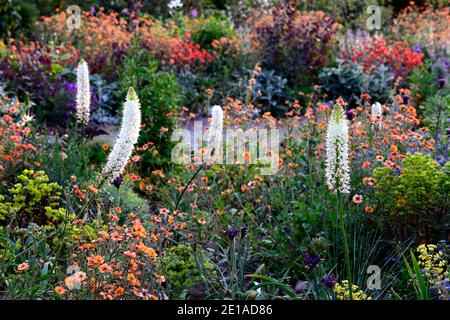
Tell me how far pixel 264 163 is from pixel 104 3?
9.65 meters

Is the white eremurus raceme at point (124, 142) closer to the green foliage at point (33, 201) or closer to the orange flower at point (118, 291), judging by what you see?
the orange flower at point (118, 291)

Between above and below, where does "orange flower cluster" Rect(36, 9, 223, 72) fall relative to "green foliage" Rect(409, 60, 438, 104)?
above

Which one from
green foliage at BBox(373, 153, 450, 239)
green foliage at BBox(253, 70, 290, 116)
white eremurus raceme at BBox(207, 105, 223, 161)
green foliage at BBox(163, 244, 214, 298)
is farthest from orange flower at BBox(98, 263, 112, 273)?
green foliage at BBox(253, 70, 290, 116)

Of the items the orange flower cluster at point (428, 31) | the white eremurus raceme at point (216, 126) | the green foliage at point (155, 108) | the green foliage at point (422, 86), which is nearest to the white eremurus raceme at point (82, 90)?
the white eremurus raceme at point (216, 126)

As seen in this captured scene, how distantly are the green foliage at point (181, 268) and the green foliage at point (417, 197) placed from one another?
1.13 meters

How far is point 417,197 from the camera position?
386 centimetres

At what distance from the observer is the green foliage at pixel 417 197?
151 inches

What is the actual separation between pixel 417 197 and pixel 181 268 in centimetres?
146

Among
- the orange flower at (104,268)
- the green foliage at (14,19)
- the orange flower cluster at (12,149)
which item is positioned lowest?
the orange flower at (104,268)

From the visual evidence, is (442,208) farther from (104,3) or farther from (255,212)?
(104,3)

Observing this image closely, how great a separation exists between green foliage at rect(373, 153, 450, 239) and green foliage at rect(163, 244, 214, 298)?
113 centimetres

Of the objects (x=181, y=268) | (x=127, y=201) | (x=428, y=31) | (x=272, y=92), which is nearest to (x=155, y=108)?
(x=127, y=201)

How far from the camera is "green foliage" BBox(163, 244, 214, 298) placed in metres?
3.69

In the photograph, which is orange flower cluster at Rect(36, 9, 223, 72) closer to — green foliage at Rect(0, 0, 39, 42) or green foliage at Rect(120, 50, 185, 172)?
green foliage at Rect(0, 0, 39, 42)
